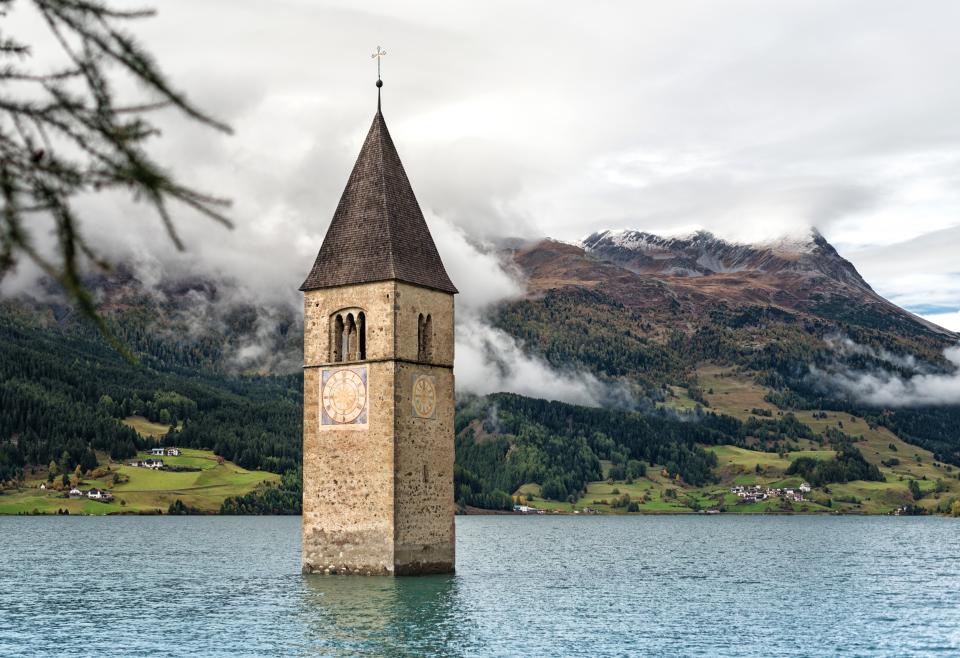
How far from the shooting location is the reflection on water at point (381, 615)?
36.9m

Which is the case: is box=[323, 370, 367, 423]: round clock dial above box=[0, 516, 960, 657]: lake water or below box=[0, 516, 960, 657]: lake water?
above

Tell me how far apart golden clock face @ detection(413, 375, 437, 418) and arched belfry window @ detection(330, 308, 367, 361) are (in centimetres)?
264

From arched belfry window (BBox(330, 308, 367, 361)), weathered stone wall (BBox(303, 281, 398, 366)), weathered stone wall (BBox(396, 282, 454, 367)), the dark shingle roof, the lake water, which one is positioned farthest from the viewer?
the dark shingle roof

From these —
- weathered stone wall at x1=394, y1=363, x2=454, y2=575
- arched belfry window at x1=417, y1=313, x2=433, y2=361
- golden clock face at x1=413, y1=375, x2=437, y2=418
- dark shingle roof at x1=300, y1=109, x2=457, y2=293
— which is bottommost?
weathered stone wall at x1=394, y1=363, x2=454, y2=575

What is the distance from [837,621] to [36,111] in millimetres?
47516

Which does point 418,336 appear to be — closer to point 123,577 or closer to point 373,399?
point 373,399

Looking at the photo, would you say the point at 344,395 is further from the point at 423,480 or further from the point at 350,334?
the point at 423,480

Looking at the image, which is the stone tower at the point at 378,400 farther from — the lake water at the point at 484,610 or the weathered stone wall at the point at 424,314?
the lake water at the point at 484,610

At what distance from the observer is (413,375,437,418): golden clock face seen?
51625mm

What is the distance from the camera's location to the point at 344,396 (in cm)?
5166

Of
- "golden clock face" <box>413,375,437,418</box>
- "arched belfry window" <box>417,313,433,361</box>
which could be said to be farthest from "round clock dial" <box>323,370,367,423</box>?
"arched belfry window" <box>417,313,433,361</box>

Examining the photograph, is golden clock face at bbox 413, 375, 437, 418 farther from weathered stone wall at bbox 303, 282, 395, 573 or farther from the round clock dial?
the round clock dial

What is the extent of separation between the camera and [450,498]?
53.6m

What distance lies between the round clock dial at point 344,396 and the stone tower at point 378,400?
52mm
